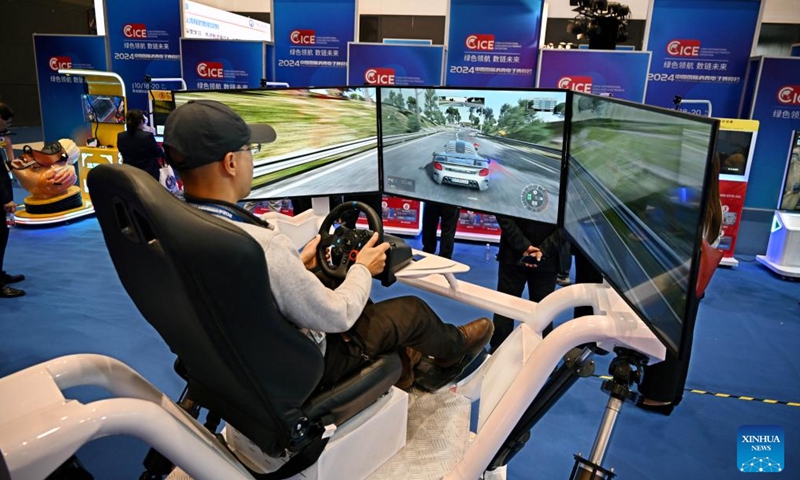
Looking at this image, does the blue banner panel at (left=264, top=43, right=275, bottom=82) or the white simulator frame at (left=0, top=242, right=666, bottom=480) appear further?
the blue banner panel at (left=264, top=43, right=275, bottom=82)

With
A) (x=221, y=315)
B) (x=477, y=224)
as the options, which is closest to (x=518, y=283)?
(x=221, y=315)

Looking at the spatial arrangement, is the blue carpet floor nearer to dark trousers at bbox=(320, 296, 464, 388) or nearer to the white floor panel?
the white floor panel

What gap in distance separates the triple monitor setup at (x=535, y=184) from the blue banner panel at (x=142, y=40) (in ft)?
19.3

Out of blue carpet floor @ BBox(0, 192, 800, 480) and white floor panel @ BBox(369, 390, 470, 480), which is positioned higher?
white floor panel @ BBox(369, 390, 470, 480)

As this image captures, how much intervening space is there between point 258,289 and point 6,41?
15002 millimetres

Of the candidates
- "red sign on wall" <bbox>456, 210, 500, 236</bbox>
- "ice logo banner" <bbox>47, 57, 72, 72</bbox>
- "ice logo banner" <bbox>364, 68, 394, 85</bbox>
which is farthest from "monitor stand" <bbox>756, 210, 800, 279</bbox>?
"ice logo banner" <bbox>47, 57, 72, 72</bbox>

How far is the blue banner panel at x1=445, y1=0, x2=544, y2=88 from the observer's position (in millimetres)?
6164

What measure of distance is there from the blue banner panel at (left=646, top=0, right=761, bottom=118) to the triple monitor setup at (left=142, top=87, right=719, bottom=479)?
4.90 m

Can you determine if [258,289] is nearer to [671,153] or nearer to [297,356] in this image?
[297,356]

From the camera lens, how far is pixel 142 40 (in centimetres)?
782

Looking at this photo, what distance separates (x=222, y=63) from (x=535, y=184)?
6.05m

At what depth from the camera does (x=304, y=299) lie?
1448 millimetres

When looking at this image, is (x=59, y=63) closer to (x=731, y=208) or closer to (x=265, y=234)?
(x=265, y=234)

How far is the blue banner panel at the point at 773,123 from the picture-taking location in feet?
19.1
